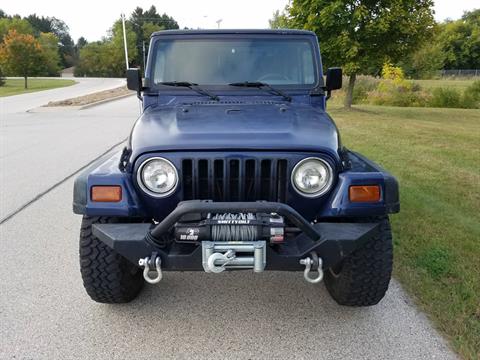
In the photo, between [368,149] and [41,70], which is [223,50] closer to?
[368,149]

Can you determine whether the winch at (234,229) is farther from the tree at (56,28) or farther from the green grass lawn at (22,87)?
the tree at (56,28)

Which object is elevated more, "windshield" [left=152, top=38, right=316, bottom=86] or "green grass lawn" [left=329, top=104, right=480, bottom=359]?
"windshield" [left=152, top=38, right=316, bottom=86]

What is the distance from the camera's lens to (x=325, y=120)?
301 cm

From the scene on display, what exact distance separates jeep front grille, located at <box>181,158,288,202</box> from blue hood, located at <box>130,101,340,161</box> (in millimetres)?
91

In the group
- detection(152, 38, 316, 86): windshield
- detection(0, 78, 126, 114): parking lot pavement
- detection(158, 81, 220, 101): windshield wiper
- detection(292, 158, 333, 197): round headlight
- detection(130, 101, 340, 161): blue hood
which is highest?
detection(152, 38, 316, 86): windshield

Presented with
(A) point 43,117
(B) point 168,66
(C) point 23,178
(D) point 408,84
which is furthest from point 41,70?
(B) point 168,66

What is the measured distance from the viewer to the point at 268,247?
2.35 metres

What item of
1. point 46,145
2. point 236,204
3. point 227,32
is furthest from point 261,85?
point 46,145

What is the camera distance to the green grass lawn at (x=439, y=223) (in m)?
2.86

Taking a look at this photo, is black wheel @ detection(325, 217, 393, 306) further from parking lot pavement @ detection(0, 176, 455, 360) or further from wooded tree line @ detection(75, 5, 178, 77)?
wooded tree line @ detection(75, 5, 178, 77)

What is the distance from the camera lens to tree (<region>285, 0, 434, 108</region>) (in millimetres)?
13578

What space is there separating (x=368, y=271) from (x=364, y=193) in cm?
56

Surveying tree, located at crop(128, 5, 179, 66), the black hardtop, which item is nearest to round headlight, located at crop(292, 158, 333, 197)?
the black hardtop

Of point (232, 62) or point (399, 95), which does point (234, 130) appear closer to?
point (232, 62)
